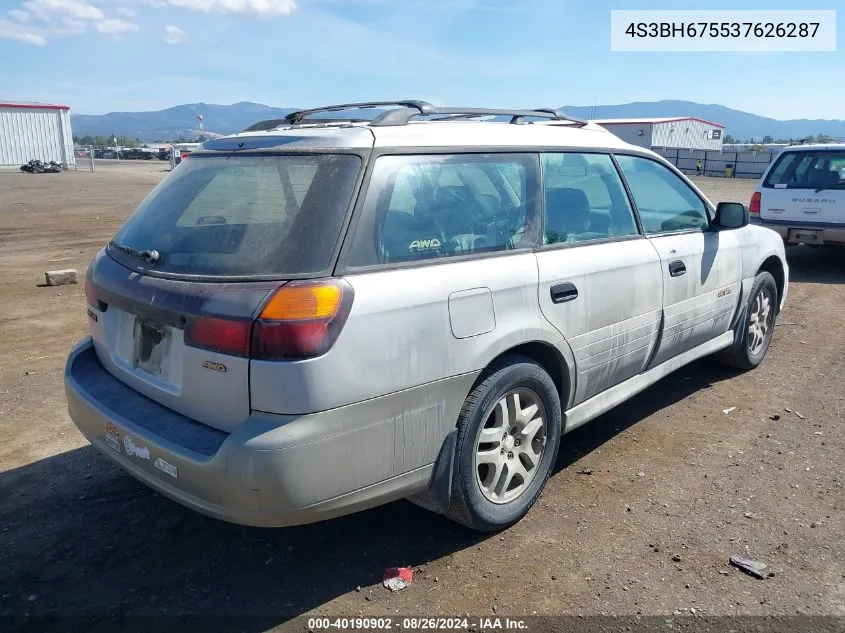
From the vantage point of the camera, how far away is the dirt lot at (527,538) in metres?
2.79

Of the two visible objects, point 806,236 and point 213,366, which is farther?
point 806,236

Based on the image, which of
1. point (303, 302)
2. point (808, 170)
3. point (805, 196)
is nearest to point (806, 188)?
point (805, 196)

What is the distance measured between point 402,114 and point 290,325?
131 centimetres

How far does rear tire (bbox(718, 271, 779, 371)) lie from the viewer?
5.22m

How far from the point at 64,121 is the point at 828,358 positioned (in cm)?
5223

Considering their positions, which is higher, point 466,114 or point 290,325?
point 466,114

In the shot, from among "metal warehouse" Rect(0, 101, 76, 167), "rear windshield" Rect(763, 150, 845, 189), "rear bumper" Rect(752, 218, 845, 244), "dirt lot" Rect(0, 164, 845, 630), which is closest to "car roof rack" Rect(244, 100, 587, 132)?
"dirt lot" Rect(0, 164, 845, 630)

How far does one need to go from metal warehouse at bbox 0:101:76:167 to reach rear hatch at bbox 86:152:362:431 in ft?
164

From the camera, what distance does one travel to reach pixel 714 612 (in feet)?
8.87

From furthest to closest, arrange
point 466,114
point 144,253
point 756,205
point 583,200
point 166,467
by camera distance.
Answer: point 756,205
point 583,200
point 466,114
point 144,253
point 166,467

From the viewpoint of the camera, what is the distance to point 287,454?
93.9 inches

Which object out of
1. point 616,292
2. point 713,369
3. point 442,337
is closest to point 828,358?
point 713,369

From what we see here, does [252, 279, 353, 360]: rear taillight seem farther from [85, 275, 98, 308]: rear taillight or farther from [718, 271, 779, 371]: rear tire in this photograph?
[718, 271, 779, 371]: rear tire

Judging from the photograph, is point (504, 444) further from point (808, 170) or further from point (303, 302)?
point (808, 170)
